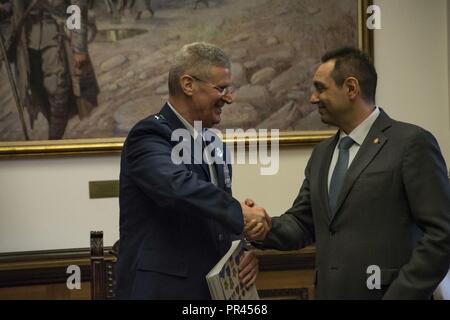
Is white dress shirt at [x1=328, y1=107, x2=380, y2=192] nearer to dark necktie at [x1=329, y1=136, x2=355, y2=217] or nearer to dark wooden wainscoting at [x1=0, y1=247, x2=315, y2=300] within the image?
dark necktie at [x1=329, y1=136, x2=355, y2=217]

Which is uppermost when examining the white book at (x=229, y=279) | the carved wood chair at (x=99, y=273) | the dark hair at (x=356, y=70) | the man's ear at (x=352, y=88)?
the dark hair at (x=356, y=70)

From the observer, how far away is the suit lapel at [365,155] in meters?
2.64

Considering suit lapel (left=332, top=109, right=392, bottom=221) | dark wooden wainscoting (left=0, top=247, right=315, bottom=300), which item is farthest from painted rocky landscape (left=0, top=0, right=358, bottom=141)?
suit lapel (left=332, top=109, right=392, bottom=221)

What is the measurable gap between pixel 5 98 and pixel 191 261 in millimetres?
2185

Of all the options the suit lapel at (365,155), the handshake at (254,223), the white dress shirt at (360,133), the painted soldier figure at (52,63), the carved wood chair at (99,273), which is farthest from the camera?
the painted soldier figure at (52,63)

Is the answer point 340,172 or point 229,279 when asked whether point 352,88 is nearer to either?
point 340,172

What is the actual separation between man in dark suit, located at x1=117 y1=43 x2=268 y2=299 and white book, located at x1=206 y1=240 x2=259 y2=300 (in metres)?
0.04

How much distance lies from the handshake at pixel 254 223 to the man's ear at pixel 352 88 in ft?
1.97

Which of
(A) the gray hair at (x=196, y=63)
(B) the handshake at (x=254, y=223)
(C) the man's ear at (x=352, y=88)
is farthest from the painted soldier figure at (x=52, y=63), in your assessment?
(C) the man's ear at (x=352, y=88)

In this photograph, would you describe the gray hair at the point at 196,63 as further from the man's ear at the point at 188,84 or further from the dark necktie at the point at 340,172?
the dark necktie at the point at 340,172

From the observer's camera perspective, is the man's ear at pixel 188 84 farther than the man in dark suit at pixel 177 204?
Yes

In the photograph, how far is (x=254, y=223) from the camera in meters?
2.90

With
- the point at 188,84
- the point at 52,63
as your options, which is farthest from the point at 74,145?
the point at 188,84

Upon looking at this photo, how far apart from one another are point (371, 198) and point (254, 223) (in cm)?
52
